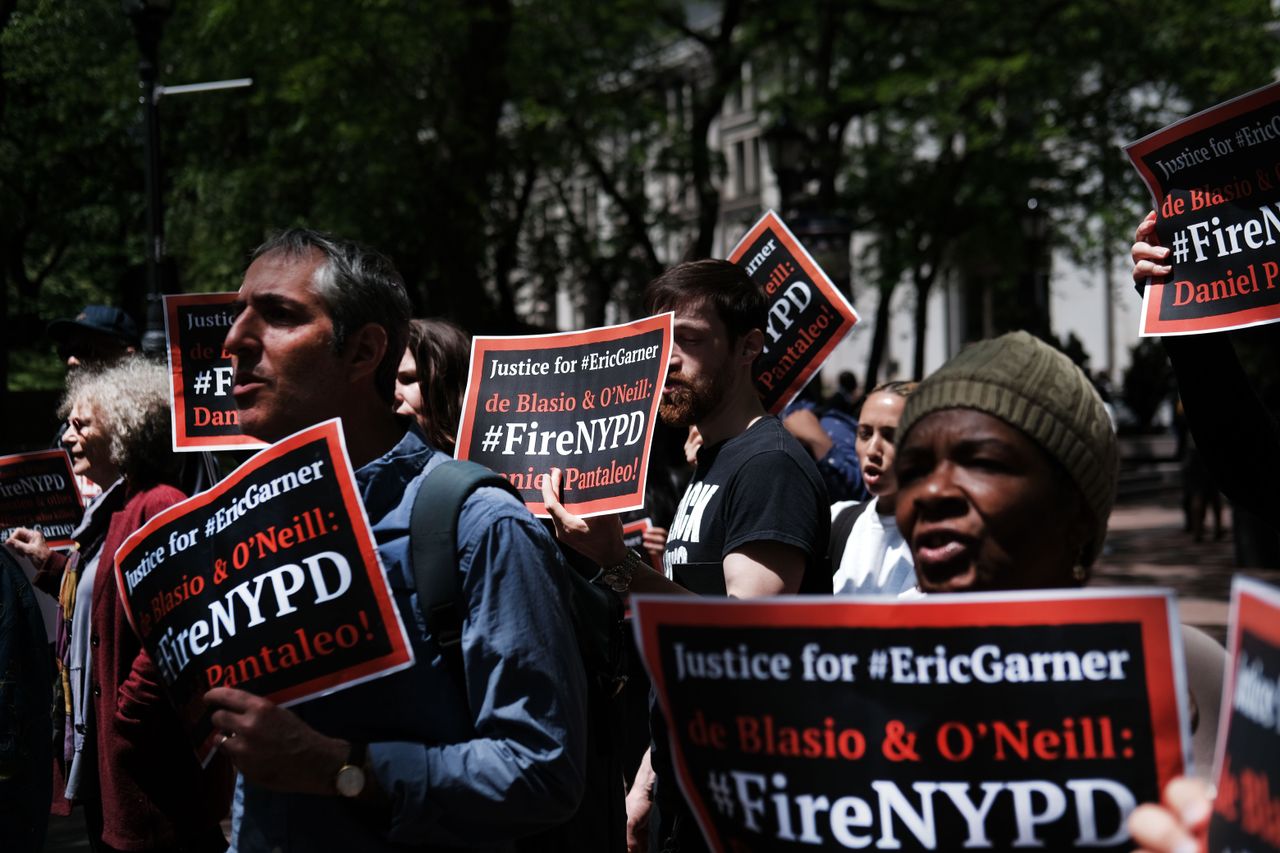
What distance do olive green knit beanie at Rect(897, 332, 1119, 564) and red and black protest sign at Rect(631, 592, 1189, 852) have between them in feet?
1.10

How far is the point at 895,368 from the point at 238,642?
35.2 meters

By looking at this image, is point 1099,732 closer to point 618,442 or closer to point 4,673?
point 618,442

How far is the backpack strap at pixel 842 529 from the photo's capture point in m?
4.21

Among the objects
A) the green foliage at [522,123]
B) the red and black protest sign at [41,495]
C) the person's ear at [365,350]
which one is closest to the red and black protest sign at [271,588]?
the person's ear at [365,350]

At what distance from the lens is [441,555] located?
91.7 inches

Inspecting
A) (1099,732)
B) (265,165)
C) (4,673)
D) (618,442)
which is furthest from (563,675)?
(265,165)

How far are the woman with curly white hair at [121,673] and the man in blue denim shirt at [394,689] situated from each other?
5.30 ft

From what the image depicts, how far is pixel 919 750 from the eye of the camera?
5.61 feet

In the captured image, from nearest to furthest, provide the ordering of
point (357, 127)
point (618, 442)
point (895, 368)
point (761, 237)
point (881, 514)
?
point (618, 442) < point (881, 514) < point (761, 237) < point (357, 127) < point (895, 368)

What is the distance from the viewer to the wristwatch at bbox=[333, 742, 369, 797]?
86.0 inches

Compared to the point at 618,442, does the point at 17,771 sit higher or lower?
lower

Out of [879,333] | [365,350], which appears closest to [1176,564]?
[879,333]

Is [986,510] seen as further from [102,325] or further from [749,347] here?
[102,325]

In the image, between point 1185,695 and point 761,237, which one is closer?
point 1185,695
